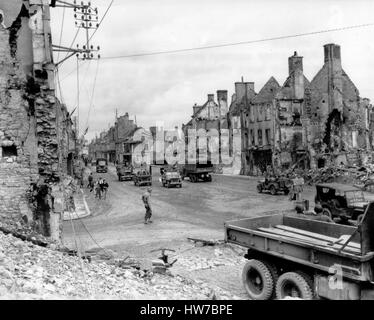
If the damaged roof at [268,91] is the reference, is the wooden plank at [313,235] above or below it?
below

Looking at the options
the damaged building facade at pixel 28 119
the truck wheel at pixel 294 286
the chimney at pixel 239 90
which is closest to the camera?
the truck wheel at pixel 294 286

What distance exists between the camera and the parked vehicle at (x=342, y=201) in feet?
52.5

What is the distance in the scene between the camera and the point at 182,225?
59.1 ft

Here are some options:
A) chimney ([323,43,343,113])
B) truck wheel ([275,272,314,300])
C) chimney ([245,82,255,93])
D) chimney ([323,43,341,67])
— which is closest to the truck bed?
truck wheel ([275,272,314,300])

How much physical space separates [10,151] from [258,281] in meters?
8.06

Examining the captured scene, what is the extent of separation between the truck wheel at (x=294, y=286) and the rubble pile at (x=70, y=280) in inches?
49.9

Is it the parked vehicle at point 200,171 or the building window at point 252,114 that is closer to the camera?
the parked vehicle at point 200,171

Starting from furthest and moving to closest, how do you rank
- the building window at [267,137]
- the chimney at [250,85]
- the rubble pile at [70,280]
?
the chimney at [250,85], the building window at [267,137], the rubble pile at [70,280]

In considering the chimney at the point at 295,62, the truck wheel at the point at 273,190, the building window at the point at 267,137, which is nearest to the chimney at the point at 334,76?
the chimney at the point at 295,62

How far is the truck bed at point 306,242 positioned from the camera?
680 cm

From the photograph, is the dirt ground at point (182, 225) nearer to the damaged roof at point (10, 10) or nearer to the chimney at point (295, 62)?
the damaged roof at point (10, 10)

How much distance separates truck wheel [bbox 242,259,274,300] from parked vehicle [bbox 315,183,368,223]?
8353mm

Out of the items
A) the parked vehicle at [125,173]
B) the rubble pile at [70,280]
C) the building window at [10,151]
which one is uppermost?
the building window at [10,151]
